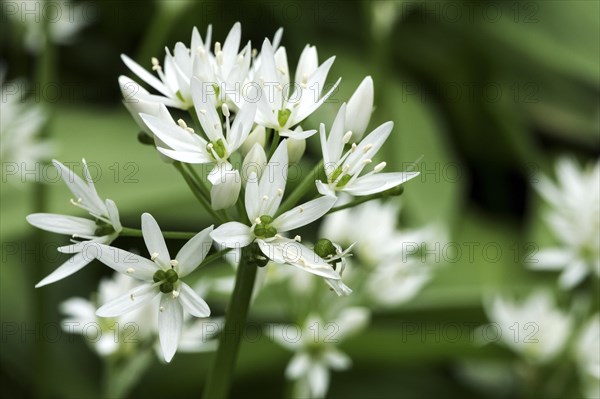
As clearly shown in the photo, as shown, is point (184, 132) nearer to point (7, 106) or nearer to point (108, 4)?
point (7, 106)

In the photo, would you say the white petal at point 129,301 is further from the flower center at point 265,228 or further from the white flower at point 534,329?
the white flower at point 534,329

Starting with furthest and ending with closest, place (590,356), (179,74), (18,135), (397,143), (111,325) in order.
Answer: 1. (397,143)
2. (18,135)
3. (590,356)
4. (111,325)
5. (179,74)

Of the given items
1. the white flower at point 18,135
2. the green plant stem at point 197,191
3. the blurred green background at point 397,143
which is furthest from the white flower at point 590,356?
the white flower at point 18,135

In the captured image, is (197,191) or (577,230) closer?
(197,191)

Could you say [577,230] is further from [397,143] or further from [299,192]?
[299,192]

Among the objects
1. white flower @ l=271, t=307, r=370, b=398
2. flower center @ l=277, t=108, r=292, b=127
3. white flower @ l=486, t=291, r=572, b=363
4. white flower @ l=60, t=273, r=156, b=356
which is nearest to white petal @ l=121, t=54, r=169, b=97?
flower center @ l=277, t=108, r=292, b=127

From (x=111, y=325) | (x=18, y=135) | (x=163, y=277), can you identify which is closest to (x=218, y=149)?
(x=163, y=277)

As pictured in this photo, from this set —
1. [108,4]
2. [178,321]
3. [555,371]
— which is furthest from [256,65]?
[108,4]
